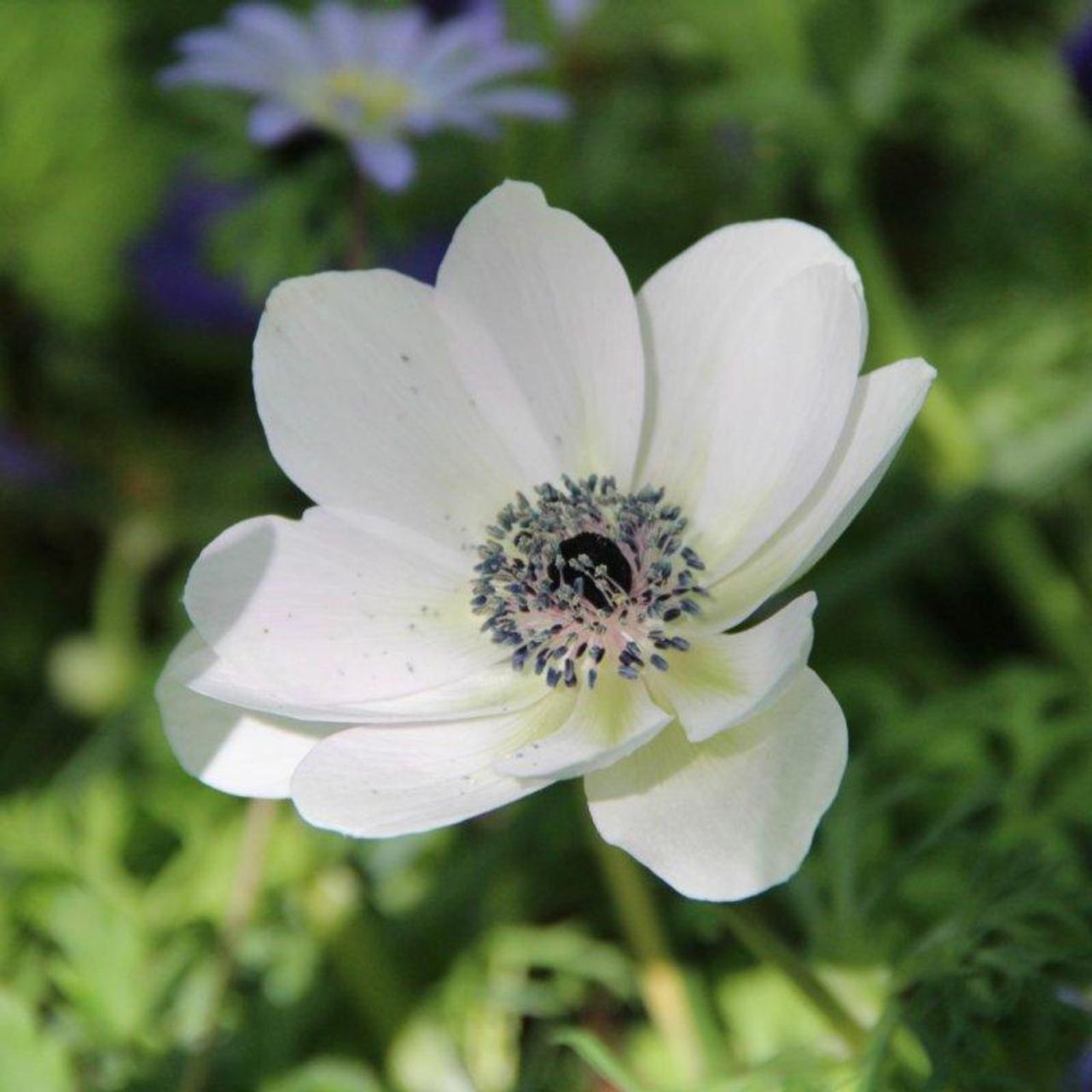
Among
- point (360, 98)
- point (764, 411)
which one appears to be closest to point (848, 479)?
point (764, 411)

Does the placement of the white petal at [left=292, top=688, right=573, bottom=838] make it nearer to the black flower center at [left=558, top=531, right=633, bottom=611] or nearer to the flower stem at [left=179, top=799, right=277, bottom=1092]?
the black flower center at [left=558, top=531, right=633, bottom=611]

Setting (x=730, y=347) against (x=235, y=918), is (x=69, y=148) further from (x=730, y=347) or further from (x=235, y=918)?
(x=730, y=347)

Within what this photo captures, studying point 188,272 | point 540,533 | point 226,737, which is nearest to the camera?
point 226,737

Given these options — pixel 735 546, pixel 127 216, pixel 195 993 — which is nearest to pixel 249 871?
pixel 195 993

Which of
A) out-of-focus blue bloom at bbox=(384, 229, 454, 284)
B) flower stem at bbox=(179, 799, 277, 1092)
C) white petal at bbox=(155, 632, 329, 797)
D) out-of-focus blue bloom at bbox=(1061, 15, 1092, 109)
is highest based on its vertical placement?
out-of-focus blue bloom at bbox=(1061, 15, 1092, 109)

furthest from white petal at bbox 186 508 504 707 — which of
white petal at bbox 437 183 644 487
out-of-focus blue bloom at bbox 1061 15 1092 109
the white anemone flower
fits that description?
out-of-focus blue bloom at bbox 1061 15 1092 109

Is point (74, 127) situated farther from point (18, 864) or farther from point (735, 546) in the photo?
point (735, 546)
